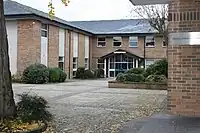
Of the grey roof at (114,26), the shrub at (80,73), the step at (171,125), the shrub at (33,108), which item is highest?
the grey roof at (114,26)

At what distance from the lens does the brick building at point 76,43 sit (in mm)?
29109

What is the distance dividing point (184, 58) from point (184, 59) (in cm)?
3

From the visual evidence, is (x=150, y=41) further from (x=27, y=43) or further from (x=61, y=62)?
(x=27, y=43)

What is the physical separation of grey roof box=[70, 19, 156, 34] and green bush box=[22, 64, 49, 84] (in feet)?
59.6

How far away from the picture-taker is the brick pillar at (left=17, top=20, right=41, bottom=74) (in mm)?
28859

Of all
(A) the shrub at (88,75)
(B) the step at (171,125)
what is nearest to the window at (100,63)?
(A) the shrub at (88,75)

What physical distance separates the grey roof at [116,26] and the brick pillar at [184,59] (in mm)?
32278

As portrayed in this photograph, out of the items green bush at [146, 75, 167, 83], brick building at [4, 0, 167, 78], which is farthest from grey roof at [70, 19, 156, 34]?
green bush at [146, 75, 167, 83]

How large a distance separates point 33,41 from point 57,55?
559 centimetres

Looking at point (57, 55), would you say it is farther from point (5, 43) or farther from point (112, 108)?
point (5, 43)

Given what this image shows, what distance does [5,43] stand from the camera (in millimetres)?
8055

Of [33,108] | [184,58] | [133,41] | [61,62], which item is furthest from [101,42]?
[33,108]

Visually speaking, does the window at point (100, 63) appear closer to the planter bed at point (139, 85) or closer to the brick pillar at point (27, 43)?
the brick pillar at point (27, 43)

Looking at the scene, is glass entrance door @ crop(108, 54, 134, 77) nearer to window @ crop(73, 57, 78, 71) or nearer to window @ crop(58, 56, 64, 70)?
window @ crop(73, 57, 78, 71)
